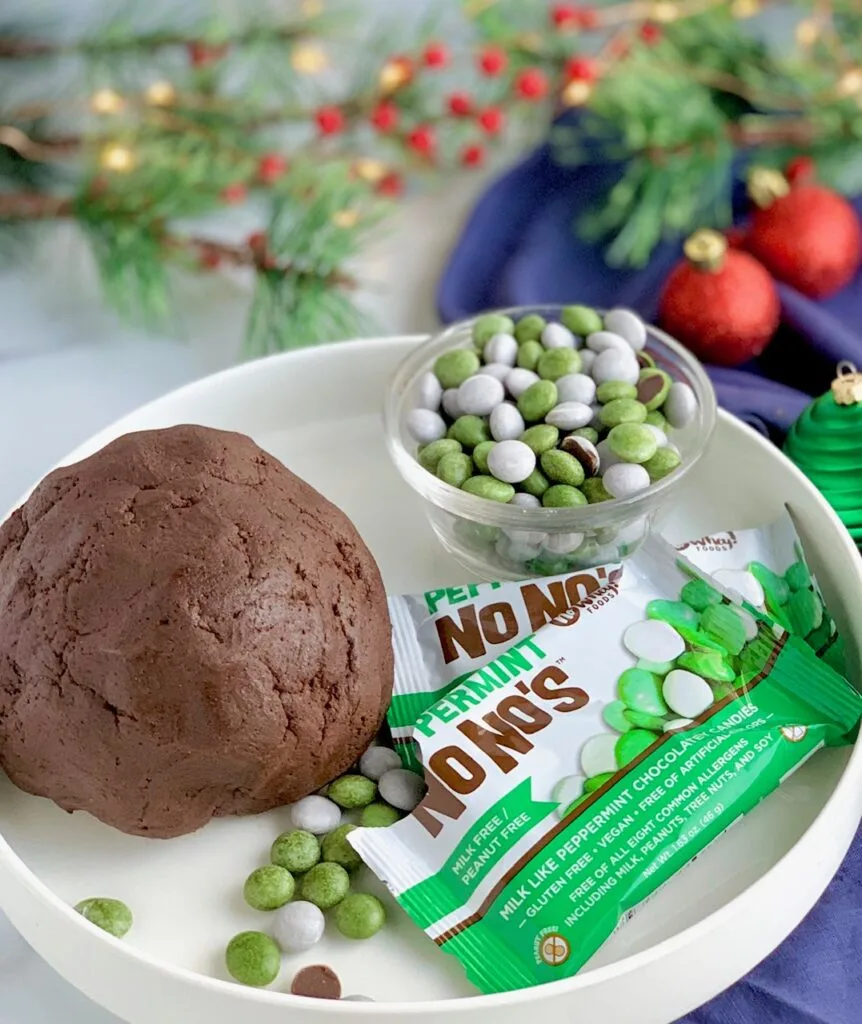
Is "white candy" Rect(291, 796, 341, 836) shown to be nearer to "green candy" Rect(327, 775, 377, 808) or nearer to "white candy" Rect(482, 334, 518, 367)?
"green candy" Rect(327, 775, 377, 808)

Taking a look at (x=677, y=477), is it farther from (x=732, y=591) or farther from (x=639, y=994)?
(x=639, y=994)

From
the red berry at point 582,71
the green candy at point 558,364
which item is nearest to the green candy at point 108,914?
the green candy at point 558,364

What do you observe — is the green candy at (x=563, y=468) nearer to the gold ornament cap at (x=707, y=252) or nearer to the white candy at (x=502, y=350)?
the white candy at (x=502, y=350)

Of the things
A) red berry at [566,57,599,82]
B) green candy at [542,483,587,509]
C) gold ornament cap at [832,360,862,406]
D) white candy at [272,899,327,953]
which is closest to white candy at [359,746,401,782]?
white candy at [272,899,327,953]

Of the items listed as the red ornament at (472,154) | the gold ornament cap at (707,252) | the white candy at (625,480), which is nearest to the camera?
the white candy at (625,480)

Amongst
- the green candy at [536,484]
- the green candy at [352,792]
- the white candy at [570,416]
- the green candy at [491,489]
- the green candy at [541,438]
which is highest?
the white candy at [570,416]
